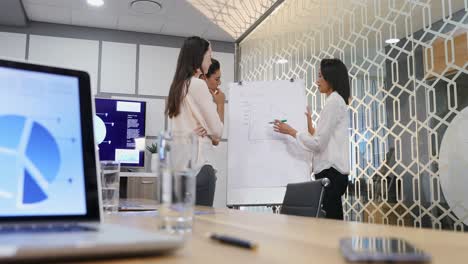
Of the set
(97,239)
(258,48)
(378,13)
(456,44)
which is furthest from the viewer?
(258,48)

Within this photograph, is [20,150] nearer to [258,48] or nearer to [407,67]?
[407,67]

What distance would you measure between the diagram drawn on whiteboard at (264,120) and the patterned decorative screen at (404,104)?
480 mm

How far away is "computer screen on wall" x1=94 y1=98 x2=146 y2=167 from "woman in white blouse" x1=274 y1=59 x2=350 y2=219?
97.5 inches

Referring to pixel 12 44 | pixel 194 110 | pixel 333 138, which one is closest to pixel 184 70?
pixel 194 110

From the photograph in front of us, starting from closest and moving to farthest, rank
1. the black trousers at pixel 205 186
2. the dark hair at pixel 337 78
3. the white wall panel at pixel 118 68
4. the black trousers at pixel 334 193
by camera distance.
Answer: the black trousers at pixel 205 186 < the black trousers at pixel 334 193 < the dark hair at pixel 337 78 < the white wall panel at pixel 118 68

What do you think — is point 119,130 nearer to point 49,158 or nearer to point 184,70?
point 184,70

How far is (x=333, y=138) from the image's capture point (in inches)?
Answer: 109

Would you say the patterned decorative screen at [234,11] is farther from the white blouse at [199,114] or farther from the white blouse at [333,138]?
the white blouse at [199,114]

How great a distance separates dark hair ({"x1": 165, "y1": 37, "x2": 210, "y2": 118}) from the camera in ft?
7.13

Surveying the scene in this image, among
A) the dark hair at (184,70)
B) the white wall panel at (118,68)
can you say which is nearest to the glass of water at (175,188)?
the dark hair at (184,70)

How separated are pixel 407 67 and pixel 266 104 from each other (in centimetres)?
109

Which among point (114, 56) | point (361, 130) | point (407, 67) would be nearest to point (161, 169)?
point (407, 67)

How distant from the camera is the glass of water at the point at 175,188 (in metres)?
0.65

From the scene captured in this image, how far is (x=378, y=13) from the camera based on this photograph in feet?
9.80
